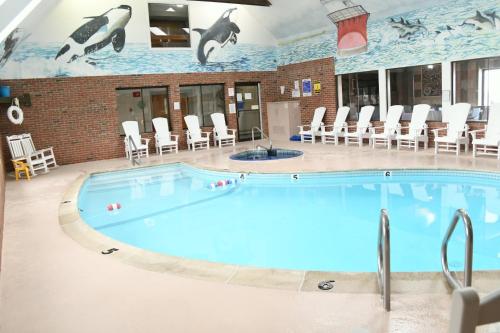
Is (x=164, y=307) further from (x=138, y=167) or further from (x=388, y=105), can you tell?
(x=388, y=105)

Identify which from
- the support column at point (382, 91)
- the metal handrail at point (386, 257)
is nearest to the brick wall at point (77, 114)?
the support column at point (382, 91)

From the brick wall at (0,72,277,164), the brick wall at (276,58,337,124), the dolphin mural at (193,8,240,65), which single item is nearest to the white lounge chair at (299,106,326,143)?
the brick wall at (276,58,337,124)

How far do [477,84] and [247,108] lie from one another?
7.22 metres

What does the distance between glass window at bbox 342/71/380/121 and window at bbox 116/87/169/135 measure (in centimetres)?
532

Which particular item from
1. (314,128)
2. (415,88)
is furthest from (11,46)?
(415,88)

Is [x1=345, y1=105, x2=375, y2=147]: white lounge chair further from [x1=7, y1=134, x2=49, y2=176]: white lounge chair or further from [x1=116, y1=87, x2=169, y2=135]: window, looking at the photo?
[x1=7, y1=134, x2=49, y2=176]: white lounge chair

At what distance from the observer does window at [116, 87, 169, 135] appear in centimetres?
1264

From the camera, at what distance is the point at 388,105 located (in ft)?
37.4

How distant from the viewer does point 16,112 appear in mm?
10406

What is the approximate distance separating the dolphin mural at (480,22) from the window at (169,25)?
24.7 feet

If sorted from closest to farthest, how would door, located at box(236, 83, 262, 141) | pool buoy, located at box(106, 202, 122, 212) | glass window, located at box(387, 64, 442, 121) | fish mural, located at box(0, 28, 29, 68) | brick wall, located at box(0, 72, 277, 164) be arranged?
pool buoy, located at box(106, 202, 122, 212)
fish mural, located at box(0, 28, 29, 68)
glass window, located at box(387, 64, 442, 121)
brick wall, located at box(0, 72, 277, 164)
door, located at box(236, 83, 262, 141)

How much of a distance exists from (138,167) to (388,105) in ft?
21.4

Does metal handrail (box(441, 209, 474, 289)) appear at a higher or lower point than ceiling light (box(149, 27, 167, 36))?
lower

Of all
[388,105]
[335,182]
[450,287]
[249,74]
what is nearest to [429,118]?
[388,105]
